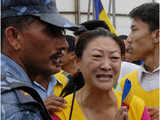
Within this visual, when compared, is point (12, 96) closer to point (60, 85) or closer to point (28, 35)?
point (28, 35)

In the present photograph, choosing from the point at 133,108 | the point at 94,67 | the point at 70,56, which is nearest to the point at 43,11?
the point at 94,67

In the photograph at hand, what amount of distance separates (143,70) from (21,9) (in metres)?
1.33

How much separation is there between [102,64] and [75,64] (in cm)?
35

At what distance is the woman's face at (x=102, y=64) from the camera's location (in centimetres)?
187

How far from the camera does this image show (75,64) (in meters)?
2.17

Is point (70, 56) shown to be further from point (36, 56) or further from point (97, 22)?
point (36, 56)

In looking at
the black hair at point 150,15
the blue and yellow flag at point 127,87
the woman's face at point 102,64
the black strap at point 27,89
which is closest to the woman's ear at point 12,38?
the black strap at point 27,89

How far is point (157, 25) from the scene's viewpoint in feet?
7.14

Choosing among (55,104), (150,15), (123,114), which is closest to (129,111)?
(123,114)

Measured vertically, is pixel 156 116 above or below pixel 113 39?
below

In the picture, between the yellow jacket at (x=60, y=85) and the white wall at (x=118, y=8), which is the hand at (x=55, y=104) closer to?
the yellow jacket at (x=60, y=85)

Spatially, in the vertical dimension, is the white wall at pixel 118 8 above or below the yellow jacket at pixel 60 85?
above

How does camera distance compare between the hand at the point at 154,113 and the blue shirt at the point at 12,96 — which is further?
the hand at the point at 154,113

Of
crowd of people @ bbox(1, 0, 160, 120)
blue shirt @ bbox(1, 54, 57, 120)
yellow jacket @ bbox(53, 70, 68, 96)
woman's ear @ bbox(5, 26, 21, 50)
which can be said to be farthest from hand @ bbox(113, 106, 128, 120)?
yellow jacket @ bbox(53, 70, 68, 96)
